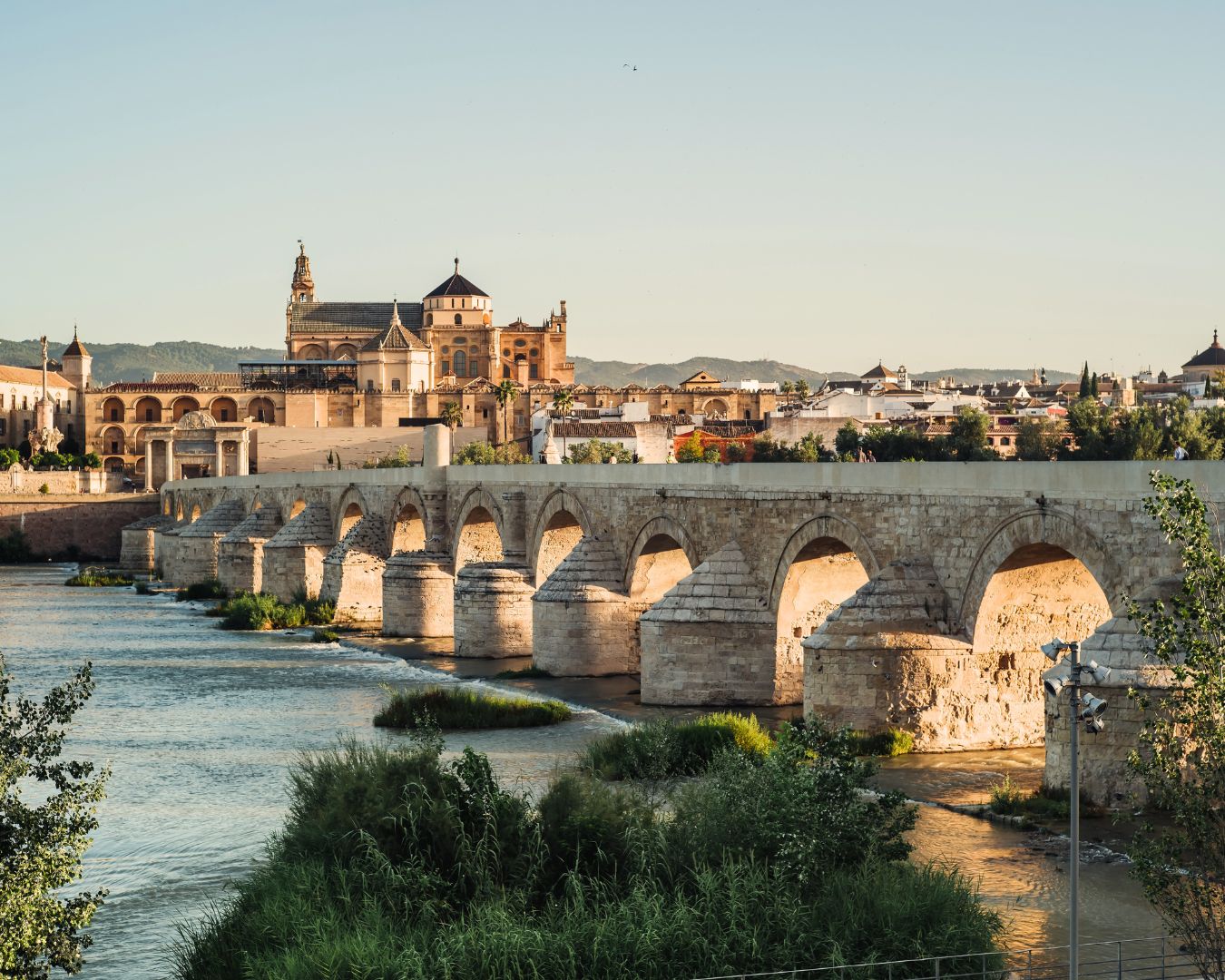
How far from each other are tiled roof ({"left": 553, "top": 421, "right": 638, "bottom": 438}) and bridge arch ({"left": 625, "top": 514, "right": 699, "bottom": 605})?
4932 centimetres

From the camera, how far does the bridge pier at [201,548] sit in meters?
47.3

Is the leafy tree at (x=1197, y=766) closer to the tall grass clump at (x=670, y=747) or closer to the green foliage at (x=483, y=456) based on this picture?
the tall grass clump at (x=670, y=747)

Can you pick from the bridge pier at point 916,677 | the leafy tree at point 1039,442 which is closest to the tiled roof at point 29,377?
the leafy tree at point 1039,442

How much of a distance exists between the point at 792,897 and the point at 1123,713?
410 cm

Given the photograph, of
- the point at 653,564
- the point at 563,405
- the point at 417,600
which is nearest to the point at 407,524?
the point at 417,600

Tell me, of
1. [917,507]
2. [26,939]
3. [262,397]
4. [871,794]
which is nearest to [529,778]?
[871,794]

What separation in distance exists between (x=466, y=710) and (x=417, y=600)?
11.5 metres

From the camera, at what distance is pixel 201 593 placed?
44.7 metres

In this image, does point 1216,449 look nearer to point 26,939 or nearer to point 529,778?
point 529,778

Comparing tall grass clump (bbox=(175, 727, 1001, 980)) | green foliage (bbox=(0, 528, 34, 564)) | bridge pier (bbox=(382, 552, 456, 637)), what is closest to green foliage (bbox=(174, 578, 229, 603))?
bridge pier (bbox=(382, 552, 456, 637))

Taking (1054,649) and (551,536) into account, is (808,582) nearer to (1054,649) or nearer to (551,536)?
(551,536)

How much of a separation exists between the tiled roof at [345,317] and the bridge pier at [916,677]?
100 meters

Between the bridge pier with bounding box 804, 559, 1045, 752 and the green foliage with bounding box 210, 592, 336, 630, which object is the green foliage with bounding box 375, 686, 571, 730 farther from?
the green foliage with bounding box 210, 592, 336, 630

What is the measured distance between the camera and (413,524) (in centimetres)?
3694
